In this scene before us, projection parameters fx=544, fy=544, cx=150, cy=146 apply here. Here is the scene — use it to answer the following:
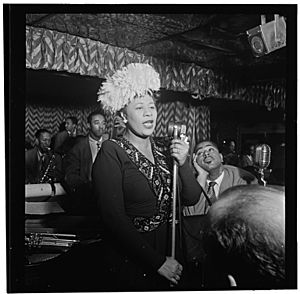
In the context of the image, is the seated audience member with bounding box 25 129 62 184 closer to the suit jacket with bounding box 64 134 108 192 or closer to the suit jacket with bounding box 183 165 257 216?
the suit jacket with bounding box 64 134 108 192

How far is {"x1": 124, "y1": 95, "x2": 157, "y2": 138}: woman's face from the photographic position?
2211 millimetres

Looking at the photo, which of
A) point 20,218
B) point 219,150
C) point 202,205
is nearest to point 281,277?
point 202,205

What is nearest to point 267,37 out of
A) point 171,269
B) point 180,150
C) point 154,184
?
point 180,150

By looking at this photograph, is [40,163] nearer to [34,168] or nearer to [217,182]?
[34,168]

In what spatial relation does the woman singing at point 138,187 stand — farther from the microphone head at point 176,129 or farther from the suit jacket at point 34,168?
the suit jacket at point 34,168

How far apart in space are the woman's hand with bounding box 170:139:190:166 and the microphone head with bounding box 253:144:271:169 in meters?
0.29

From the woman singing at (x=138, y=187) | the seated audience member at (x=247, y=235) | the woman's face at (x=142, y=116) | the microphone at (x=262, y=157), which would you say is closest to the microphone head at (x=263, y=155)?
the microphone at (x=262, y=157)

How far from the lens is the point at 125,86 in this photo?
2.20 metres

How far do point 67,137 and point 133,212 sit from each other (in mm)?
401

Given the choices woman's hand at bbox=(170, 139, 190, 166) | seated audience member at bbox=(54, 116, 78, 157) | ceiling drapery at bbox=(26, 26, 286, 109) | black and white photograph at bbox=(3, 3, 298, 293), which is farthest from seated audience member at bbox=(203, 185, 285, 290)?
seated audience member at bbox=(54, 116, 78, 157)

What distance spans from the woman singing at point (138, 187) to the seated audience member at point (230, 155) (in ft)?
0.53

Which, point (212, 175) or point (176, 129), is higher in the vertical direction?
point (176, 129)

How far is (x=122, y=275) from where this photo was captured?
7.25 ft

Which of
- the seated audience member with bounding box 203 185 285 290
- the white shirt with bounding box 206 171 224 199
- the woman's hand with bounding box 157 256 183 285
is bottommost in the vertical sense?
→ the woman's hand with bounding box 157 256 183 285
